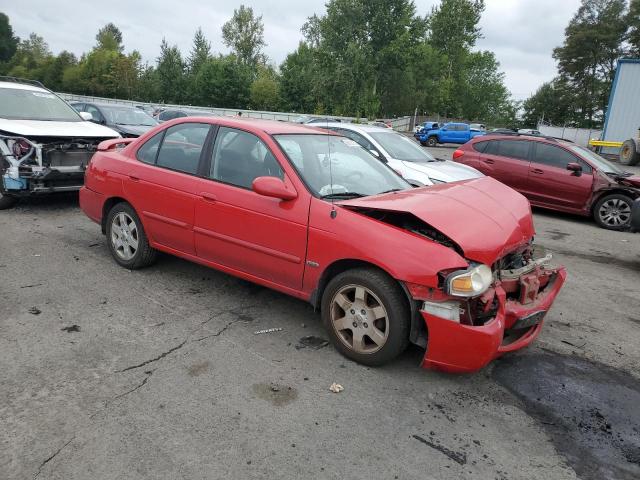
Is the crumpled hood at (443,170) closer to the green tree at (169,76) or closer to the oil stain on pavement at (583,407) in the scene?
the oil stain on pavement at (583,407)

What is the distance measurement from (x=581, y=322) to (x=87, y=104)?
12.4m

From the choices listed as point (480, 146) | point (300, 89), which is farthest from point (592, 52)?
point (480, 146)

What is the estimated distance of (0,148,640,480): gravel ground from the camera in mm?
2514

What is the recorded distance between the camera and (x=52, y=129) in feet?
23.9

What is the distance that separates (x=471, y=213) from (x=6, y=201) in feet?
22.5

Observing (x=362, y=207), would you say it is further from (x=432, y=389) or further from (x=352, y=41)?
(x=352, y=41)

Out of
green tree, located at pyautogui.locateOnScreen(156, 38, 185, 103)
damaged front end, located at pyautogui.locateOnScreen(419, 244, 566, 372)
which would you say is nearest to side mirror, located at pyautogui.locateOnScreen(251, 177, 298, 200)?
damaged front end, located at pyautogui.locateOnScreen(419, 244, 566, 372)

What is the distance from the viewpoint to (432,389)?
326 cm

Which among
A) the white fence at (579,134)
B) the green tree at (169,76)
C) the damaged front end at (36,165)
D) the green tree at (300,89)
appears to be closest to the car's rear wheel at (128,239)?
the damaged front end at (36,165)

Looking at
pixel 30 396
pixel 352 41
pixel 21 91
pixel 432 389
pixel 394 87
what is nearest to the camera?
pixel 30 396

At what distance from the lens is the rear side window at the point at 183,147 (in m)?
4.46

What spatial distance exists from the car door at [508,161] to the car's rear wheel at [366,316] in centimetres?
769

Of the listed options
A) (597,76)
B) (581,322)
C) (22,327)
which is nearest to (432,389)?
(581,322)

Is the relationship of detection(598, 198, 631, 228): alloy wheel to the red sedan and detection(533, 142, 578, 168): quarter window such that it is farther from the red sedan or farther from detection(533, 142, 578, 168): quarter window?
the red sedan
